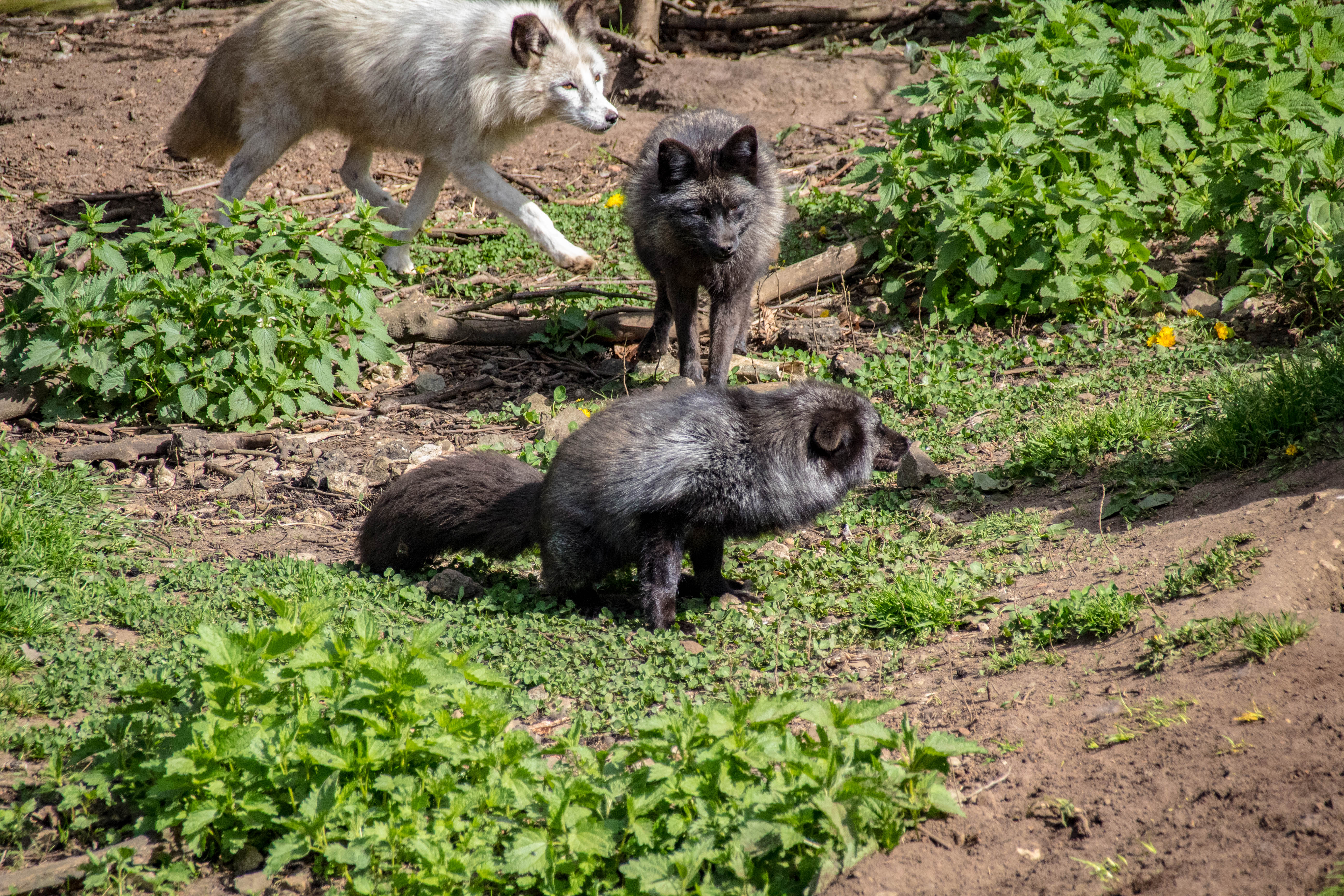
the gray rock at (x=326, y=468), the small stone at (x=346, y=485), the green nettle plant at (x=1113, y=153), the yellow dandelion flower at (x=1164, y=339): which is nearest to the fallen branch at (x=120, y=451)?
the gray rock at (x=326, y=468)

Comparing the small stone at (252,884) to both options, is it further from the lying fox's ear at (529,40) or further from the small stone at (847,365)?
the lying fox's ear at (529,40)

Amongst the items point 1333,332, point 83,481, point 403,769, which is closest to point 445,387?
point 83,481

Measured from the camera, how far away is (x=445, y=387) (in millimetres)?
Answer: 7469

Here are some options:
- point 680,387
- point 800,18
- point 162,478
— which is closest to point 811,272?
point 680,387

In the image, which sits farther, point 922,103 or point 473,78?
point 473,78

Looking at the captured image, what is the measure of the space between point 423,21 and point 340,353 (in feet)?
11.7

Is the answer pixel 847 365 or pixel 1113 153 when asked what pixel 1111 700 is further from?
pixel 1113 153

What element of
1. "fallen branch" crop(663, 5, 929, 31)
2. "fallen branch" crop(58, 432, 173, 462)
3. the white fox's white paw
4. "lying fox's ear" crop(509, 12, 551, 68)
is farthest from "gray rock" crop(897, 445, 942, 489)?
"fallen branch" crop(663, 5, 929, 31)

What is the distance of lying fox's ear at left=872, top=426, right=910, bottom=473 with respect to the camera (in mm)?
5168

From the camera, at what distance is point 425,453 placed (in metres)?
6.38

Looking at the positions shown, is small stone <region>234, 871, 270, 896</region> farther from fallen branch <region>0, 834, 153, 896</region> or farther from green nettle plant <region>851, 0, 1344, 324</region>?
green nettle plant <region>851, 0, 1344, 324</region>

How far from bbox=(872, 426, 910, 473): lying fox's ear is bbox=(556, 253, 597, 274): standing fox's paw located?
326 centimetres

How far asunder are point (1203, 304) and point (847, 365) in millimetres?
2462

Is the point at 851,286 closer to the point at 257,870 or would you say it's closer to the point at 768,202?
the point at 768,202
